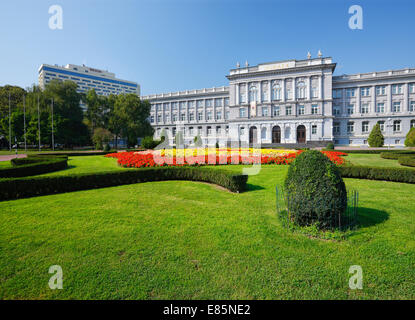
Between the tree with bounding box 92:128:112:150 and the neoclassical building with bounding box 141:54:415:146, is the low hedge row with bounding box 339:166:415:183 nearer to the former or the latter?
the neoclassical building with bounding box 141:54:415:146

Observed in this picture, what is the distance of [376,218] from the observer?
5.48m

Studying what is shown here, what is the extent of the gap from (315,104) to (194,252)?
149ft

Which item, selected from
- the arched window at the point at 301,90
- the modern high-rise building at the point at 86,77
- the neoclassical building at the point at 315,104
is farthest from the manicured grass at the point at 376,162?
the modern high-rise building at the point at 86,77

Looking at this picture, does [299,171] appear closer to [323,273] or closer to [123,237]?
[323,273]

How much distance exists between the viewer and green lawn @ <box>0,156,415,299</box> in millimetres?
3094

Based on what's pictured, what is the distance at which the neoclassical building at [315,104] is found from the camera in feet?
133

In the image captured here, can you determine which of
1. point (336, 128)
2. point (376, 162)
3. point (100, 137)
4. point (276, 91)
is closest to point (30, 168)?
point (376, 162)

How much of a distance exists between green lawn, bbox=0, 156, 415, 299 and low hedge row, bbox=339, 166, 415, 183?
3453 millimetres

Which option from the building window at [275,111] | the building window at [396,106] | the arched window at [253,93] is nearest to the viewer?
the building window at [396,106]

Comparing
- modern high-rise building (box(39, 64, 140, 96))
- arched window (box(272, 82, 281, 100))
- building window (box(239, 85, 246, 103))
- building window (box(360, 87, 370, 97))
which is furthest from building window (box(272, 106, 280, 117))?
modern high-rise building (box(39, 64, 140, 96))

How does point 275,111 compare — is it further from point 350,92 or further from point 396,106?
point 396,106

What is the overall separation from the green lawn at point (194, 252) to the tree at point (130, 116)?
32.4m

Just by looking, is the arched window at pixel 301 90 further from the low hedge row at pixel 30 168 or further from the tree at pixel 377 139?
the low hedge row at pixel 30 168
